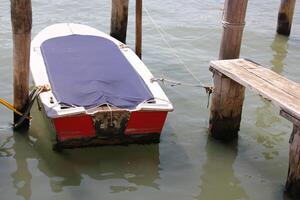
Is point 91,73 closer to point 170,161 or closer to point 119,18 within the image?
point 170,161

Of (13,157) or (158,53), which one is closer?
(13,157)

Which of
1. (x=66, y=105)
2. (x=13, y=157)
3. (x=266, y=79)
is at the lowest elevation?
(x=13, y=157)

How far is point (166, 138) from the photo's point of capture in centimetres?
763

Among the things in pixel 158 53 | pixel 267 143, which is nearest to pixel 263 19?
pixel 158 53

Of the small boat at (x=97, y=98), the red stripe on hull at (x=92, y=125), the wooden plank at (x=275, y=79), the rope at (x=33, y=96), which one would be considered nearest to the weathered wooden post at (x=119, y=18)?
the small boat at (x=97, y=98)

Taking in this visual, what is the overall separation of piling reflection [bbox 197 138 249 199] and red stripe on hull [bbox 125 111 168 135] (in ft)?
2.96

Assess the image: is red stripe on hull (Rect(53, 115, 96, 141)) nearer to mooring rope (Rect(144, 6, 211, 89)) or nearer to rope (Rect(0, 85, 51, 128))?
rope (Rect(0, 85, 51, 128))

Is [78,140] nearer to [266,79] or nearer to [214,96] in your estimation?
[214,96]

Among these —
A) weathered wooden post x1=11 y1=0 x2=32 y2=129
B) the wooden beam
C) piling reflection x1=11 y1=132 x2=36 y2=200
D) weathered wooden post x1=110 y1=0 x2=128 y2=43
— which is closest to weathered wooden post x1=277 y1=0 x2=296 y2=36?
weathered wooden post x1=110 y1=0 x2=128 y2=43

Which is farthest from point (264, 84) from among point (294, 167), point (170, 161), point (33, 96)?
point (33, 96)

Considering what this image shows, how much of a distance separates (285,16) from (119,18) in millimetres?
4729

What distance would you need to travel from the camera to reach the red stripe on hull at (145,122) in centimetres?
680

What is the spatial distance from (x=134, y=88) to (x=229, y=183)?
201 cm

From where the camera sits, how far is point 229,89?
706 cm
